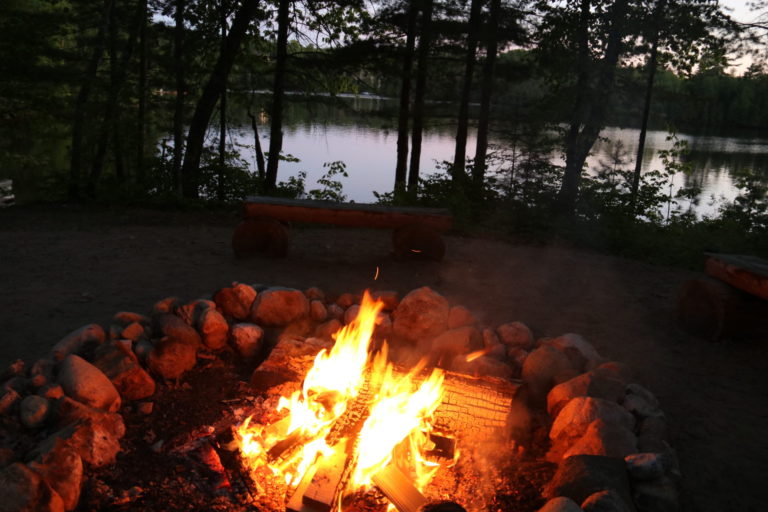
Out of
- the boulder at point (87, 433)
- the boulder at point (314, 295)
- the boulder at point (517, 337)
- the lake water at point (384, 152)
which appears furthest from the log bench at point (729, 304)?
the lake water at point (384, 152)

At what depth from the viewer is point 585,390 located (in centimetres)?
334

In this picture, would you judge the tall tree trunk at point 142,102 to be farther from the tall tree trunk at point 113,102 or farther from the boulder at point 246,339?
the boulder at point 246,339

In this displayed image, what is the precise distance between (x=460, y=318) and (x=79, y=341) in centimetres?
265

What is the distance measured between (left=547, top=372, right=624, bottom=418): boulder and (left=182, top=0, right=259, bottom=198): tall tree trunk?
9981 mm

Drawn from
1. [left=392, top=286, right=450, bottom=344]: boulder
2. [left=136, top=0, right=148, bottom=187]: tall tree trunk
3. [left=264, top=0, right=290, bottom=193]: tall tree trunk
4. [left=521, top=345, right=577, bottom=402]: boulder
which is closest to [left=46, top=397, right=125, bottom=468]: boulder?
[left=392, top=286, right=450, bottom=344]: boulder

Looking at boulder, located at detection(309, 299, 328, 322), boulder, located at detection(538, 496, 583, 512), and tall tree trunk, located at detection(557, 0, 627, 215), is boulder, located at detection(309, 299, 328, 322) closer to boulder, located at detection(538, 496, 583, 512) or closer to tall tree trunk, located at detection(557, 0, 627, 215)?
boulder, located at detection(538, 496, 583, 512)

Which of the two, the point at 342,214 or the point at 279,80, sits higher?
the point at 279,80

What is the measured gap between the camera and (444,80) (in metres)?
14.3

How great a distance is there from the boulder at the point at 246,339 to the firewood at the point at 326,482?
147 centimetres

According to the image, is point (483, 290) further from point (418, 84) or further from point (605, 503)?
point (418, 84)

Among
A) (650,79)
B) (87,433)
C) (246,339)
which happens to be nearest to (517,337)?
(246,339)

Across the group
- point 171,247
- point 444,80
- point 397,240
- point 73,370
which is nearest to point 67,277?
point 171,247

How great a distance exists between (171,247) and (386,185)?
16.6 m

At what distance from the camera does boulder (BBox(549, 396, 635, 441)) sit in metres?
3.05
